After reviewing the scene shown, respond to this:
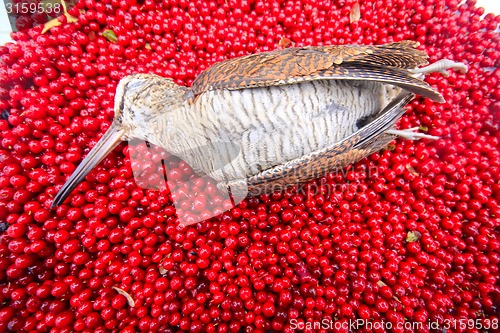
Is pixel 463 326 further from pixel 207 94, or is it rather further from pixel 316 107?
pixel 207 94

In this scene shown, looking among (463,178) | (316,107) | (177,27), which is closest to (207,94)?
(316,107)

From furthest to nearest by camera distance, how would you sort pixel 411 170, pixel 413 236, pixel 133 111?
pixel 411 170 → pixel 413 236 → pixel 133 111

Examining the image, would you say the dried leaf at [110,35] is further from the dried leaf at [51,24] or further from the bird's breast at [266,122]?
the bird's breast at [266,122]

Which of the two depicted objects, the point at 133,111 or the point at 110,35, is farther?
the point at 110,35

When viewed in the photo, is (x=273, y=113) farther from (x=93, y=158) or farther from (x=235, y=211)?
(x=93, y=158)

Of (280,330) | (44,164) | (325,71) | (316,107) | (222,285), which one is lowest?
(280,330)

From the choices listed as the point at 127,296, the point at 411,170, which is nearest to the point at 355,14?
the point at 411,170

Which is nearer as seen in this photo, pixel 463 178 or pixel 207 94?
pixel 207 94

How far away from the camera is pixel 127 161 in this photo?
3.84 ft

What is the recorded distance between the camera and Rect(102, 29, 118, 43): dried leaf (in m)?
1.33

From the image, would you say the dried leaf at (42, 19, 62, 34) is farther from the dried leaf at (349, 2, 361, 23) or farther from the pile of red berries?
the dried leaf at (349, 2, 361, 23)

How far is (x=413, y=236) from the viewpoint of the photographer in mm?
1228

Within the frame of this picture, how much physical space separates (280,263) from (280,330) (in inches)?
9.6

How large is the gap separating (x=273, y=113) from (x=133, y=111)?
0.55 metres
